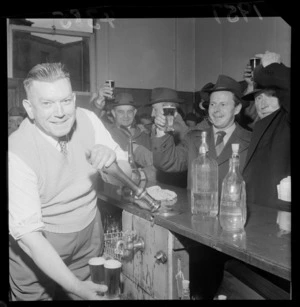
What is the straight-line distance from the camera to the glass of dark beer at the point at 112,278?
149 cm

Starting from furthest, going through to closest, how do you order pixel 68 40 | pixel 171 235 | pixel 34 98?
pixel 68 40
pixel 34 98
pixel 171 235

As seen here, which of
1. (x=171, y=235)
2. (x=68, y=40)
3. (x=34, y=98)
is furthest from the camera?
(x=68, y=40)

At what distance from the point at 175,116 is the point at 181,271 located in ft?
2.43

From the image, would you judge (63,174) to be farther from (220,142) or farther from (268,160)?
(268,160)

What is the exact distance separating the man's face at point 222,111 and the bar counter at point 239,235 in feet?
1.37

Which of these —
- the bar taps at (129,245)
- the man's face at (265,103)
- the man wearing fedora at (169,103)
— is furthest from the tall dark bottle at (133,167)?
the man's face at (265,103)

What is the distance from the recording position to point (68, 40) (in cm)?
163

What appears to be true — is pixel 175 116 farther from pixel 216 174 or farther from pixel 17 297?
pixel 17 297

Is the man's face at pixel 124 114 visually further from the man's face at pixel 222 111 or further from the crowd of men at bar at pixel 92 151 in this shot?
the man's face at pixel 222 111

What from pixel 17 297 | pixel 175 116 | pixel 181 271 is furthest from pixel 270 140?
pixel 17 297

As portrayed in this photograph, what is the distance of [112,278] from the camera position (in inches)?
58.9

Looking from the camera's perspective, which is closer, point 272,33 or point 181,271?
point 181,271

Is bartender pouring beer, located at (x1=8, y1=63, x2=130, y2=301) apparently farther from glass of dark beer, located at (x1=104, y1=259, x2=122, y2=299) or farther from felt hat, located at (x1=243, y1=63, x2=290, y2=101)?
felt hat, located at (x1=243, y1=63, x2=290, y2=101)
